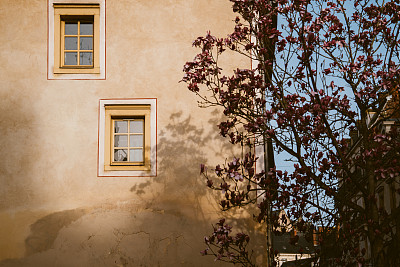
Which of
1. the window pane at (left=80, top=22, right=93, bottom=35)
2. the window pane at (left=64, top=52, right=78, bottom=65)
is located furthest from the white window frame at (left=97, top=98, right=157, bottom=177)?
the window pane at (left=80, top=22, right=93, bottom=35)

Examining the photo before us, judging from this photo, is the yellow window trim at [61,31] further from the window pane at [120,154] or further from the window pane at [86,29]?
the window pane at [120,154]

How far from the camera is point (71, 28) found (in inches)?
599

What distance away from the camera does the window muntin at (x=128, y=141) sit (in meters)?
14.5

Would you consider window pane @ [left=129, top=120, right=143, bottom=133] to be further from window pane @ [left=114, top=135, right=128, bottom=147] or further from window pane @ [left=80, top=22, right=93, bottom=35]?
window pane @ [left=80, top=22, right=93, bottom=35]

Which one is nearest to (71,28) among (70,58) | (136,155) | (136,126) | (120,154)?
(70,58)

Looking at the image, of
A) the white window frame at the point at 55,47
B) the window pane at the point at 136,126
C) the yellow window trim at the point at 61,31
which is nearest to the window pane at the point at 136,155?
the window pane at the point at 136,126

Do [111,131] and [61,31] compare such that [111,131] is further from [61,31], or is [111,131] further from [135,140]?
[61,31]

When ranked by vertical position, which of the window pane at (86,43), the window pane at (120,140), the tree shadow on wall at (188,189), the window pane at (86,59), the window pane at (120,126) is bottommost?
the tree shadow on wall at (188,189)

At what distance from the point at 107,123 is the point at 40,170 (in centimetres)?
181

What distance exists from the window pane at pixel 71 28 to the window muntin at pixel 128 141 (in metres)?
2.40

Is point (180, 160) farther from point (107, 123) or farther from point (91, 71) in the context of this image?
point (91, 71)

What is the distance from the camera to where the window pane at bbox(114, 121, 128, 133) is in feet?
48.2

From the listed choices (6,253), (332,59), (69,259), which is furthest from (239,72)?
(6,253)

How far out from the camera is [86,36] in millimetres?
15109
